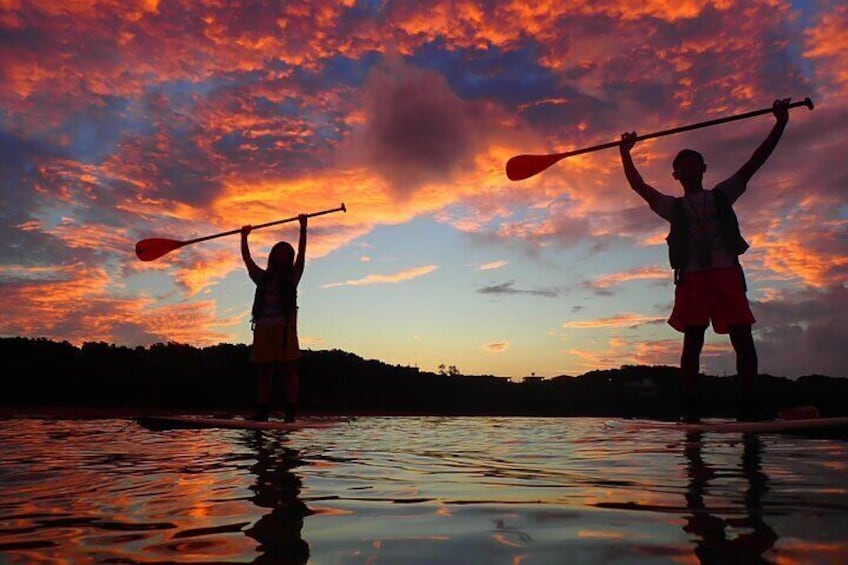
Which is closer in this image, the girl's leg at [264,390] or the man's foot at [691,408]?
the man's foot at [691,408]

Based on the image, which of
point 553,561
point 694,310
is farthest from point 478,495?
point 694,310

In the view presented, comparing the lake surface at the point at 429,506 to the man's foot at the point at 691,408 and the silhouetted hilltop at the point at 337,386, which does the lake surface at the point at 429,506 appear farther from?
the silhouetted hilltop at the point at 337,386

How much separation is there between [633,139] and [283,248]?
4.67m

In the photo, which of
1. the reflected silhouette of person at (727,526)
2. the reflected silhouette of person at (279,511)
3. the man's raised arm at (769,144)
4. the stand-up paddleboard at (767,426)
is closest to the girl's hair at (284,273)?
the reflected silhouette of person at (279,511)

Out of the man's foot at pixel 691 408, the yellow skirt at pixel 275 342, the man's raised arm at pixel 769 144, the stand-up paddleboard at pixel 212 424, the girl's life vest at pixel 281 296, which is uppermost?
the man's raised arm at pixel 769 144

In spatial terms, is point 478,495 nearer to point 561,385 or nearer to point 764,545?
point 764,545

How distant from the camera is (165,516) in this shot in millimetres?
2594

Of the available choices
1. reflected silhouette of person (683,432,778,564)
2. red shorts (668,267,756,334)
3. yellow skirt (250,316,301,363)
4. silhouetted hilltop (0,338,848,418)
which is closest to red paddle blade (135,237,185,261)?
yellow skirt (250,316,301,363)

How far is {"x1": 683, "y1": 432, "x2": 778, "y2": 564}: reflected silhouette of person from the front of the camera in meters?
1.85

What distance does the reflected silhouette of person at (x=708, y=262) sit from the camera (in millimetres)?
6535

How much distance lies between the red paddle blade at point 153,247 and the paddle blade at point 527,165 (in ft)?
20.7

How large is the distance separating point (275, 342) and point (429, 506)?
255 inches

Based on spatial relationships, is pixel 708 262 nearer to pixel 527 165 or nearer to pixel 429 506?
pixel 527 165

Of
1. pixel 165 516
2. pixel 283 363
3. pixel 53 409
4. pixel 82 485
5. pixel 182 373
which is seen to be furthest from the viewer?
pixel 182 373
